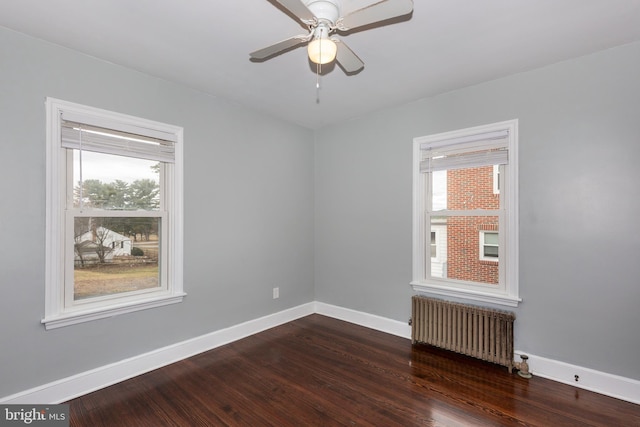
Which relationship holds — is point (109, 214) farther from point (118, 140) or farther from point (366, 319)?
point (366, 319)

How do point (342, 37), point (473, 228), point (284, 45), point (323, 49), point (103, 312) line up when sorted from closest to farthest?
point (323, 49)
point (284, 45)
point (342, 37)
point (103, 312)
point (473, 228)

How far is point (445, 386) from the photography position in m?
2.51

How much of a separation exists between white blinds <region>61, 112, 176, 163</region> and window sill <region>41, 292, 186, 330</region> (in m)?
1.25

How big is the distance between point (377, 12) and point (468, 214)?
88.0 inches

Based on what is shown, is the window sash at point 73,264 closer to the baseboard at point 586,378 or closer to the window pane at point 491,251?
the window pane at point 491,251

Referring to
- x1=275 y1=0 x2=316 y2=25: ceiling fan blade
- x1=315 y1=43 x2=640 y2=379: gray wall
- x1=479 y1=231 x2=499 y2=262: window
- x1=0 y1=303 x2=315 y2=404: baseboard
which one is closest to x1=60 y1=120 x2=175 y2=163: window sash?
x1=0 y1=303 x2=315 y2=404: baseboard

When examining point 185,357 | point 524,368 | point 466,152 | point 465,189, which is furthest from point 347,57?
point 185,357

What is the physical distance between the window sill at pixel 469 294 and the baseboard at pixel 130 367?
179 centimetres

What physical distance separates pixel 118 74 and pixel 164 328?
2227 mm

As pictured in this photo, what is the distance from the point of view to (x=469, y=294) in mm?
3041

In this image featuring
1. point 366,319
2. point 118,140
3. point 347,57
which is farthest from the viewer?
point 366,319

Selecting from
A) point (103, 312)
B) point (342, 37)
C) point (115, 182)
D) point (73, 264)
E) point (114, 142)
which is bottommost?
point (103, 312)

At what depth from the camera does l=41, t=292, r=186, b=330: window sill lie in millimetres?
2287

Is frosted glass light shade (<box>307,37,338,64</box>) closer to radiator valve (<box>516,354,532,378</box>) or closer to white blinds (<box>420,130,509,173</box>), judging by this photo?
white blinds (<box>420,130,509,173</box>)
